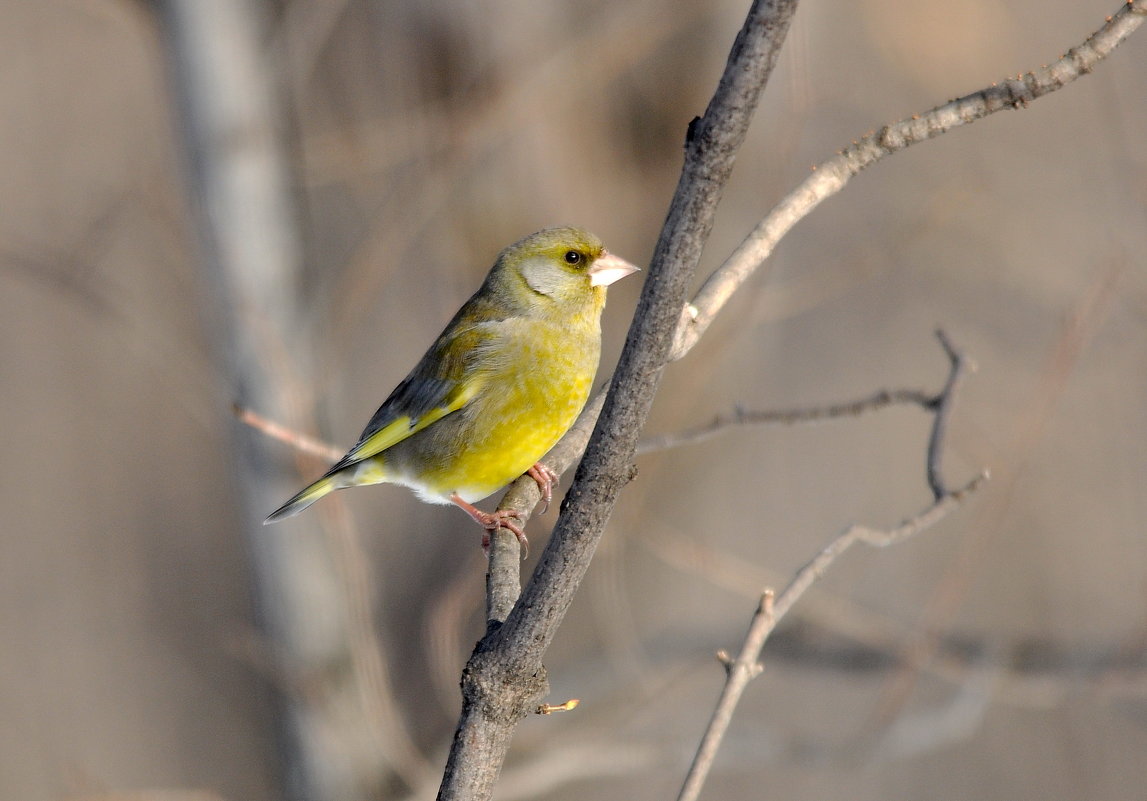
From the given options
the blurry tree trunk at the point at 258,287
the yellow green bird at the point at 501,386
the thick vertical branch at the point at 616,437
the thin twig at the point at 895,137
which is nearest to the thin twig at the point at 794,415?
the thin twig at the point at 895,137

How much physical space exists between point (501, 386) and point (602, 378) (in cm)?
286

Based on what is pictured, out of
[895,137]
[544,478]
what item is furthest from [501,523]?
[895,137]

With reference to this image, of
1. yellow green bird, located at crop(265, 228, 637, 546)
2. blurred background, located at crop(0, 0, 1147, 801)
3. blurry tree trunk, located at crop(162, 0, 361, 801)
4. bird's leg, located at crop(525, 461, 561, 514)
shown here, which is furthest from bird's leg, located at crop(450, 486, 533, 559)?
blurry tree trunk, located at crop(162, 0, 361, 801)

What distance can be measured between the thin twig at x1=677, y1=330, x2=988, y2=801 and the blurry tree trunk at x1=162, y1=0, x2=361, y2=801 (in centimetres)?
331

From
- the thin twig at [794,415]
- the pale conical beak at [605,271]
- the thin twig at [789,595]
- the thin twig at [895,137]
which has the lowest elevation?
the thin twig at [789,595]

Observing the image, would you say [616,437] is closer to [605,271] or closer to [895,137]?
[895,137]

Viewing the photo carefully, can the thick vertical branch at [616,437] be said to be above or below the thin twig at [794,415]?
below

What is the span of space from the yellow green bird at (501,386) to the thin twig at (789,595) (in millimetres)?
1125

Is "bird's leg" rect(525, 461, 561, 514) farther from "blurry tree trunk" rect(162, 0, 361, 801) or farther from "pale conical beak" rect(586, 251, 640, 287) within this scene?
"blurry tree trunk" rect(162, 0, 361, 801)

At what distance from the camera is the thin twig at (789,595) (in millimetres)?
1939

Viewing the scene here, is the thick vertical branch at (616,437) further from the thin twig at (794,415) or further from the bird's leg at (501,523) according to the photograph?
the bird's leg at (501,523)

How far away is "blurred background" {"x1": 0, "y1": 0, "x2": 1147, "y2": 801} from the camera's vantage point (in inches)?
201

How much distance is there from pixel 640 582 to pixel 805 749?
2854mm

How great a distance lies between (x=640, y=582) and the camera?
7.56 metres
